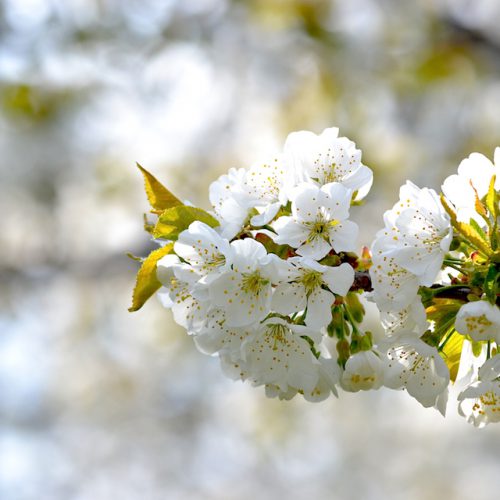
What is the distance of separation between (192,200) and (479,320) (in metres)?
6.30

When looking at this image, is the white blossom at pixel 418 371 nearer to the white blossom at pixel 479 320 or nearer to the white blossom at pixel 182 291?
the white blossom at pixel 479 320

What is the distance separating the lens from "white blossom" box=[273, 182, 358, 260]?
136cm

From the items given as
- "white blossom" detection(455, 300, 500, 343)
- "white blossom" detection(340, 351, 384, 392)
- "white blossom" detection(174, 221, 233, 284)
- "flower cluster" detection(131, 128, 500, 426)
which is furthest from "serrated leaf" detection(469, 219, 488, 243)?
"white blossom" detection(174, 221, 233, 284)

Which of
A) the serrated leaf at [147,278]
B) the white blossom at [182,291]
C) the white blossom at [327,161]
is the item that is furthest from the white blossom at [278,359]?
the white blossom at [327,161]

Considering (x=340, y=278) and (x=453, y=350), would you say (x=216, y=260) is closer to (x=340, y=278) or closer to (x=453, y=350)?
(x=340, y=278)

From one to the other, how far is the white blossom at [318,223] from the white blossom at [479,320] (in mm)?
240

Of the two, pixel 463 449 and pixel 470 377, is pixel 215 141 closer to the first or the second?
pixel 463 449

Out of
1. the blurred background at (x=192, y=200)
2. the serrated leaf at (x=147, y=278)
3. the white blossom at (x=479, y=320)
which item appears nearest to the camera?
the white blossom at (x=479, y=320)

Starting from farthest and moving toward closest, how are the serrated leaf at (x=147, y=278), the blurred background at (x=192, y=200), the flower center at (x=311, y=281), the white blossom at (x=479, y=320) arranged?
the blurred background at (x=192, y=200) → the serrated leaf at (x=147, y=278) → the flower center at (x=311, y=281) → the white blossom at (x=479, y=320)

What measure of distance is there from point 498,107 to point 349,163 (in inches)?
267

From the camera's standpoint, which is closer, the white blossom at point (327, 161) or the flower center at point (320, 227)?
the flower center at point (320, 227)

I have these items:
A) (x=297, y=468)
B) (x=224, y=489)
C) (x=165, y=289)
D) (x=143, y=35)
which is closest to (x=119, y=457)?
(x=224, y=489)

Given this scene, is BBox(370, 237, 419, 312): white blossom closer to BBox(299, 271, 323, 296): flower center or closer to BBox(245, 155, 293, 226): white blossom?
Result: BBox(299, 271, 323, 296): flower center

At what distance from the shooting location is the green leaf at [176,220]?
1432mm
